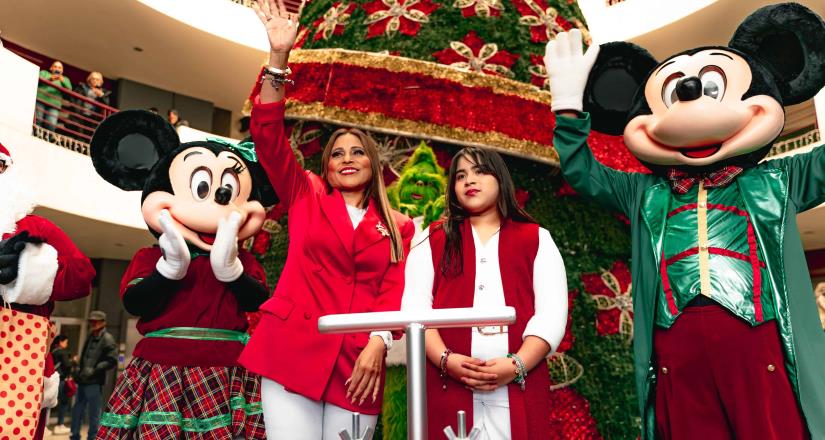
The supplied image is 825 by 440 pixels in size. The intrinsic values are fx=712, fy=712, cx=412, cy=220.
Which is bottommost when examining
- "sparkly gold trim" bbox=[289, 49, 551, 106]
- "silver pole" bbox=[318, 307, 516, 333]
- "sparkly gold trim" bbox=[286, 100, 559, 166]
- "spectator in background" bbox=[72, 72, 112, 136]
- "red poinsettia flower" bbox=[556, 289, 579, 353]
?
"silver pole" bbox=[318, 307, 516, 333]

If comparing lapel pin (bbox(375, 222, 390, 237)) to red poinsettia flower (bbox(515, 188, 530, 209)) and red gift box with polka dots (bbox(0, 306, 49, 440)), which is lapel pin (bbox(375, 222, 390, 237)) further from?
red gift box with polka dots (bbox(0, 306, 49, 440))

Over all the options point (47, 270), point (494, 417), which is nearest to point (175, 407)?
point (47, 270)

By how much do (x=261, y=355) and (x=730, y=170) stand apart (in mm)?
1500

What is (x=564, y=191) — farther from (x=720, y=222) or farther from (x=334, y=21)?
(x=334, y=21)

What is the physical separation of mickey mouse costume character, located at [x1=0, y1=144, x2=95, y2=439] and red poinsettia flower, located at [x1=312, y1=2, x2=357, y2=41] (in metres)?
1.39

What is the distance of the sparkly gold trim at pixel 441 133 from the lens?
2805 millimetres

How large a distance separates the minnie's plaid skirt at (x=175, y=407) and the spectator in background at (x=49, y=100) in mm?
7660

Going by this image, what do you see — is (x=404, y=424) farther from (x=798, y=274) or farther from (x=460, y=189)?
(x=798, y=274)

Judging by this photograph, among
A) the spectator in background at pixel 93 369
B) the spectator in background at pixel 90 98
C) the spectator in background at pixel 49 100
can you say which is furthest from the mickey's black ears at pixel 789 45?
the spectator in background at pixel 90 98

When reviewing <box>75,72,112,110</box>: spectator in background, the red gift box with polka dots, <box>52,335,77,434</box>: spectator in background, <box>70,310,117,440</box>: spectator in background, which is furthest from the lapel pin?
<box>75,72,112,110</box>: spectator in background

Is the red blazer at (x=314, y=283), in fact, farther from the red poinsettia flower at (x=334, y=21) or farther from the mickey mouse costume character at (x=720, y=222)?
the red poinsettia flower at (x=334, y=21)

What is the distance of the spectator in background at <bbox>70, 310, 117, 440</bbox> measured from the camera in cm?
688

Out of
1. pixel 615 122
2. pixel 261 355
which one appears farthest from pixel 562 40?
pixel 261 355

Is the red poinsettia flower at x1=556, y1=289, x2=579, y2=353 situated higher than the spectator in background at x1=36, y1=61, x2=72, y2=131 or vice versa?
the spectator in background at x1=36, y1=61, x2=72, y2=131
